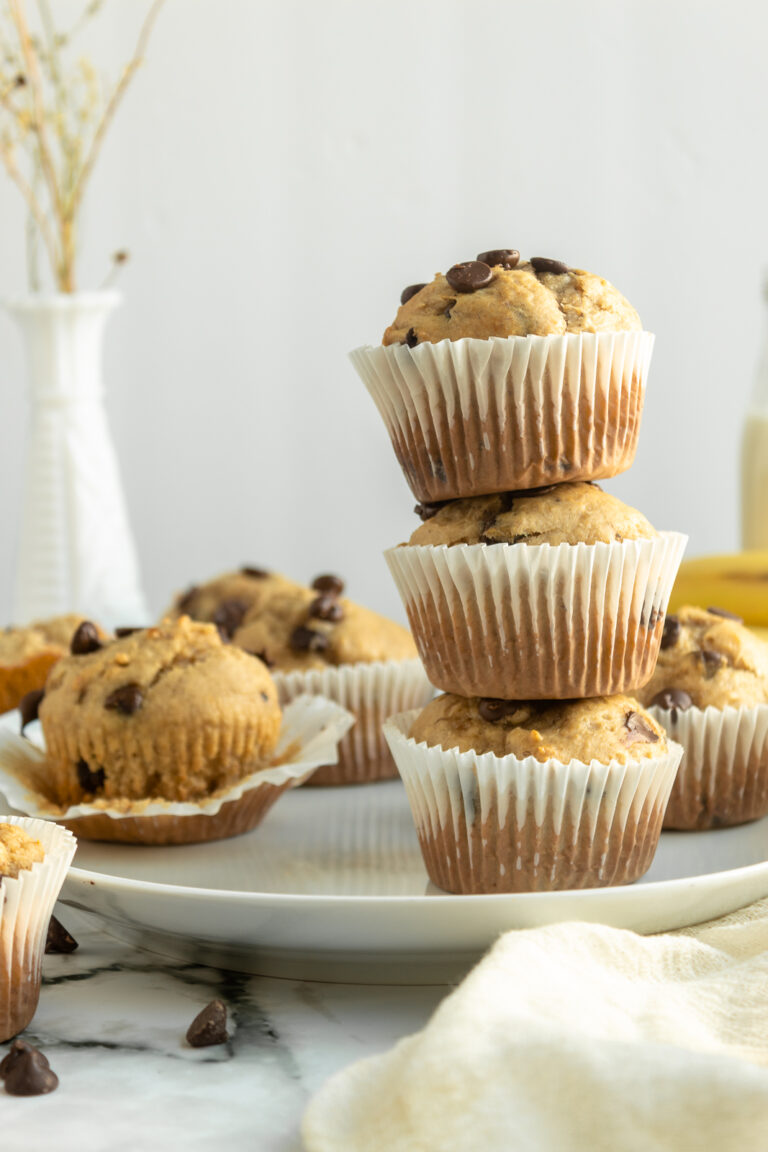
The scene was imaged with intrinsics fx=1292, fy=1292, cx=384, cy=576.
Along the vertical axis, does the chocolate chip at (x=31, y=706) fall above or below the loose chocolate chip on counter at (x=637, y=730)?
below

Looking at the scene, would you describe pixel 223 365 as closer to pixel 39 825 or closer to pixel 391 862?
pixel 391 862

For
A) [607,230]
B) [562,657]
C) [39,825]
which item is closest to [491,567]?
[562,657]

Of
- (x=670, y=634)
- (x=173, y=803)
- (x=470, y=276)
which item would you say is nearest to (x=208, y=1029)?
(x=173, y=803)

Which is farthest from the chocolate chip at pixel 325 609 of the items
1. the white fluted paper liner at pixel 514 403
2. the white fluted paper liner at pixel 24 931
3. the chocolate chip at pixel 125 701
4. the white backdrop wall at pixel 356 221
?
the white backdrop wall at pixel 356 221

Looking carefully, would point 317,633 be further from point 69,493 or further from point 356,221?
point 356,221

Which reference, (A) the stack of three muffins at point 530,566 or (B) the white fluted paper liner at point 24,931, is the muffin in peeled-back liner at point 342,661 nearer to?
(A) the stack of three muffins at point 530,566

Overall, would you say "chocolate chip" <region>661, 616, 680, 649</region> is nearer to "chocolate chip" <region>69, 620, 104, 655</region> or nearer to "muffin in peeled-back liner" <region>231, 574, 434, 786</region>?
"muffin in peeled-back liner" <region>231, 574, 434, 786</region>

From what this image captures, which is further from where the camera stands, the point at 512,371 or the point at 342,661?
the point at 342,661

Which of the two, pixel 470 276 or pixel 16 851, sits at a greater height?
pixel 470 276
